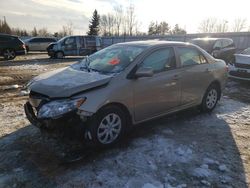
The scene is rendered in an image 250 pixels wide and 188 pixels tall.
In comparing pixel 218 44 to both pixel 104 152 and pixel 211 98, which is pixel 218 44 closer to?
pixel 211 98

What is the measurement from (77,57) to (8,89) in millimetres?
13946

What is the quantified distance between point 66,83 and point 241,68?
24.8 ft

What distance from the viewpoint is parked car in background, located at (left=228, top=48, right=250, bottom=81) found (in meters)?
9.20

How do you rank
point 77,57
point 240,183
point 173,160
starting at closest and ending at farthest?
1. point 240,183
2. point 173,160
3. point 77,57

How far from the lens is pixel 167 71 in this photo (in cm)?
475

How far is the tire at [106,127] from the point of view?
3.74 m

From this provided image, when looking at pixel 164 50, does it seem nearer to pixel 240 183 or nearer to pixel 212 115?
pixel 212 115

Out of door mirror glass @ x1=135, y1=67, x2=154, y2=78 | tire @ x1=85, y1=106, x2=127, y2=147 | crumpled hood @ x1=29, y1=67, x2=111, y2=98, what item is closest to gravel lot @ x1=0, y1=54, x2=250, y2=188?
tire @ x1=85, y1=106, x2=127, y2=147

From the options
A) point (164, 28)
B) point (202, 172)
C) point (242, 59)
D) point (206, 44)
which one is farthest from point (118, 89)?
point (164, 28)

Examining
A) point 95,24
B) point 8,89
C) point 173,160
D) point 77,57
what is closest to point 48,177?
point 173,160

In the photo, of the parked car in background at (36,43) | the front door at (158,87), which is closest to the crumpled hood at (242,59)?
the front door at (158,87)

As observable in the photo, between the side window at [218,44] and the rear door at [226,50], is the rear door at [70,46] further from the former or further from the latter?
the rear door at [226,50]

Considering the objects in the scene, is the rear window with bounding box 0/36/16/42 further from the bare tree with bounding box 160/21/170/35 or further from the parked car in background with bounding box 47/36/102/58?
the bare tree with bounding box 160/21/170/35

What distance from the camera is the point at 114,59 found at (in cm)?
460
